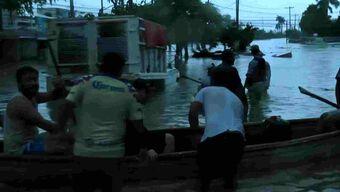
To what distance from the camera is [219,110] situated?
5.59 metres

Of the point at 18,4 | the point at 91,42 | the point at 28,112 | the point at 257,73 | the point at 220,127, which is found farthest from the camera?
the point at 18,4

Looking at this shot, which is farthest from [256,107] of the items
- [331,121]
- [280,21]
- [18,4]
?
[280,21]

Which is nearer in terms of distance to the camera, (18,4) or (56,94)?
(56,94)

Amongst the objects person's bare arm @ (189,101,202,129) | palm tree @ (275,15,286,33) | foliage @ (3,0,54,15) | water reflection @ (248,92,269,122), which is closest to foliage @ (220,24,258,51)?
foliage @ (3,0,54,15)

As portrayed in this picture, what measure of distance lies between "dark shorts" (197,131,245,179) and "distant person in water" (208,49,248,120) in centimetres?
56

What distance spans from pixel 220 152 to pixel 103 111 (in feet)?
5.33

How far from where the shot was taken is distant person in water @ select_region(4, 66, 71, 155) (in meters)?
5.30

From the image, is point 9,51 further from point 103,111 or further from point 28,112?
point 103,111

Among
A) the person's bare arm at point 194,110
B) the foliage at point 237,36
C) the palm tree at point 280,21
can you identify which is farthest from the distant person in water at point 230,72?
the palm tree at point 280,21

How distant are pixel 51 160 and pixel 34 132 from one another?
34 centimetres

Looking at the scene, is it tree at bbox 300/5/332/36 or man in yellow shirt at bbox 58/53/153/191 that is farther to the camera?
tree at bbox 300/5/332/36

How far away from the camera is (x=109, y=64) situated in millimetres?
4363

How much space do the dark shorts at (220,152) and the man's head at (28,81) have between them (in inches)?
66.8

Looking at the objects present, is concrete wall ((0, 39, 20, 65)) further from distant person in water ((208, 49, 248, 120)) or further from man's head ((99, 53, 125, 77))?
man's head ((99, 53, 125, 77))
